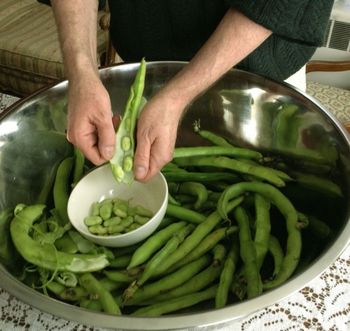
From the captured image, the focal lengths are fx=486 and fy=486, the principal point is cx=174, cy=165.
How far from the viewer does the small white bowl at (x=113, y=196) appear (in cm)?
72

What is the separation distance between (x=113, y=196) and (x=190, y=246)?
7.3 inches

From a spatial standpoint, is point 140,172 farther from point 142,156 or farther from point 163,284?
point 163,284

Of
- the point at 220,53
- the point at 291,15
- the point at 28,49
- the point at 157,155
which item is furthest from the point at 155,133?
the point at 28,49

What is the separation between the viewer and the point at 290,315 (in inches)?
26.8

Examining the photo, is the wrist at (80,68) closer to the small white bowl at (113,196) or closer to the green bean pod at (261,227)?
the small white bowl at (113,196)

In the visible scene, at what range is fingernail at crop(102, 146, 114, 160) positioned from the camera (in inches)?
27.1

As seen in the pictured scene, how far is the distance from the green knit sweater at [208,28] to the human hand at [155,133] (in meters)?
0.18

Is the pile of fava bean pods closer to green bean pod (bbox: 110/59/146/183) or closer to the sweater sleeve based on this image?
green bean pod (bbox: 110/59/146/183)

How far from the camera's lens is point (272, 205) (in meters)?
0.81

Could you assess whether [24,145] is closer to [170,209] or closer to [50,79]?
[170,209]

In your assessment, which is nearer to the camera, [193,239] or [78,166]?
[193,239]

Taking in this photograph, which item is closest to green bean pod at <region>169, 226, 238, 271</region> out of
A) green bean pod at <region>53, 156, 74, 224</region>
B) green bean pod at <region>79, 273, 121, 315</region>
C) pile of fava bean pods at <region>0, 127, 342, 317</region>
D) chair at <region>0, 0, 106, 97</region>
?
pile of fava bean pods at <region>0, 127, 342, 317</region>

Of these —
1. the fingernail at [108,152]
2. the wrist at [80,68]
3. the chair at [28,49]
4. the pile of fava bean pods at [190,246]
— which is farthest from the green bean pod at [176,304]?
the chair at [28,49]

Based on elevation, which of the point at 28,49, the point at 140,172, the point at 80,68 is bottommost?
the point at 28,49
